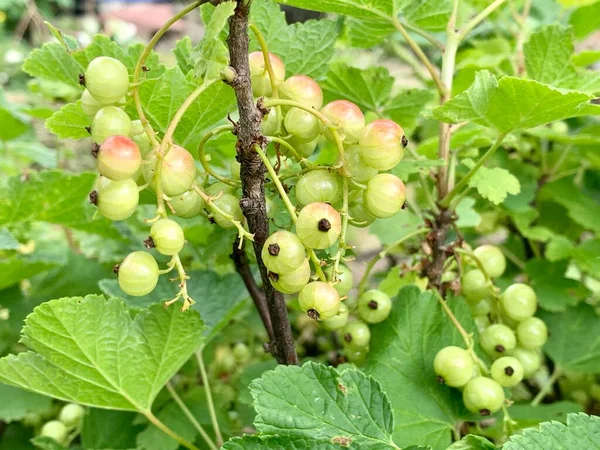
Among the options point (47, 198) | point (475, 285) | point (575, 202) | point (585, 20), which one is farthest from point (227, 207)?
point (585, 20)

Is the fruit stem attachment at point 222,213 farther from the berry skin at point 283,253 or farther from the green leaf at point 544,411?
the green leaf at point 544,411

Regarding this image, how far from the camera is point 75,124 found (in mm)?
737

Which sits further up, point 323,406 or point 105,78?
point 105,78

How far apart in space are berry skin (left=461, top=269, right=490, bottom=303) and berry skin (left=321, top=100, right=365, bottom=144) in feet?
1.31

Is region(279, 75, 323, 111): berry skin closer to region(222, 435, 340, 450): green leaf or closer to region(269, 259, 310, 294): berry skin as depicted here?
region(269, 259, 310, 294): berry skin

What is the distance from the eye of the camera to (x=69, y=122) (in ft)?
2.40

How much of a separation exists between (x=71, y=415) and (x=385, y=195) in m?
0.81

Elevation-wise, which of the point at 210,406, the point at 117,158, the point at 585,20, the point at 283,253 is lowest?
the point at 210,406

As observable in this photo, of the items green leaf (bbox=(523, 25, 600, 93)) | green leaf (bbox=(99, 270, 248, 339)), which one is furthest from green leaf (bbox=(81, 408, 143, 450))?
green leaf (bbox=(523, 25, 600, 93))

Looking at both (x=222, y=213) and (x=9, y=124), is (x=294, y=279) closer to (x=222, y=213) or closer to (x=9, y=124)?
(x=222, y=213)

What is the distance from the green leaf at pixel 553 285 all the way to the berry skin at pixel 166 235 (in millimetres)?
773

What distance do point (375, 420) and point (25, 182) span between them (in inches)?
30.3

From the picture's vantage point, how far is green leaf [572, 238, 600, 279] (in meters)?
1.06

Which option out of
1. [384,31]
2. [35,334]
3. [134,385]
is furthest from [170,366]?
[384,31]
